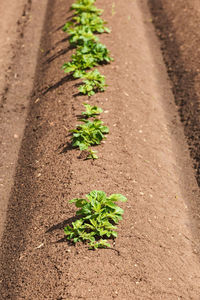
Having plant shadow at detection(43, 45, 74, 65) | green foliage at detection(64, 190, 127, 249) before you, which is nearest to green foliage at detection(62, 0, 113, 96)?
plant shadow at detection(43, 45, 74, 65)

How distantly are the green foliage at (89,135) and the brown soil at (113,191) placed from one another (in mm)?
127

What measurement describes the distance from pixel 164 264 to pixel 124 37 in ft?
19.4

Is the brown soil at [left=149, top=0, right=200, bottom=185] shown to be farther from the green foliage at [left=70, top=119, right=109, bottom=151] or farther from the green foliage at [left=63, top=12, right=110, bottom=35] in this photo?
the green foliage at [left=70, top=119, right=109, bottom=151]

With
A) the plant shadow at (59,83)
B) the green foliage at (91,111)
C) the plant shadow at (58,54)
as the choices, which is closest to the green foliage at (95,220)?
the green foliage at (91,111)

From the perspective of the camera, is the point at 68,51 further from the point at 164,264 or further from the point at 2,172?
the point at 164,264

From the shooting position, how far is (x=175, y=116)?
742 cm

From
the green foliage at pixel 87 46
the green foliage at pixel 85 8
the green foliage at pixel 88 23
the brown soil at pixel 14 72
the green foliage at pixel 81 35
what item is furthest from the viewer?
the green foliage at pixel 85 8

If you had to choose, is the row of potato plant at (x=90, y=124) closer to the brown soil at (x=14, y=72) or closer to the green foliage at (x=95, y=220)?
the green foliage at (x=95, y=220)

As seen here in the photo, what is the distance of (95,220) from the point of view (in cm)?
453

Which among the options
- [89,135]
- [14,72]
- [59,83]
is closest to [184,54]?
[59,83]

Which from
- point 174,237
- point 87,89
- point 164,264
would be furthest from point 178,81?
point 164,264

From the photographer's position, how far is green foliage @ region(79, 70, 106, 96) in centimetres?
676

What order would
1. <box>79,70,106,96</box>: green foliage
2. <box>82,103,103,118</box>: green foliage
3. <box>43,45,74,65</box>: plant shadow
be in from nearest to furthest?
<box>82,103,103,118</box>: green foliage, <box>79,70,106,96</box>: green foliage, <box>43,45,74,65</box>: plant shadow

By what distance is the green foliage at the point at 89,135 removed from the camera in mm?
5738
